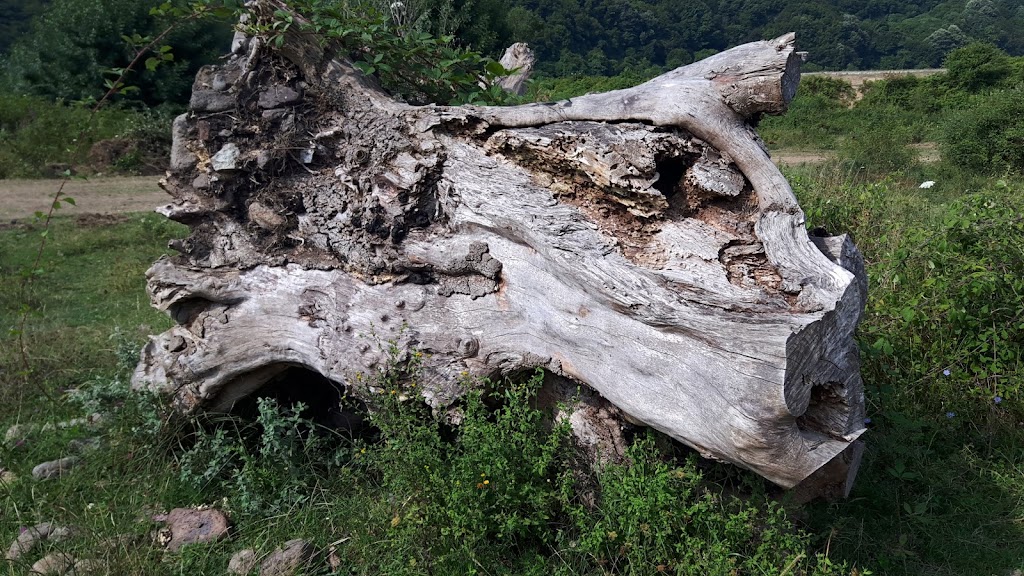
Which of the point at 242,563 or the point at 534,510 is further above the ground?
the point at 534,510

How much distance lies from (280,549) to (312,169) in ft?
6.66

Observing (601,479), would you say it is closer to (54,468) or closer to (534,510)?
(534,510)

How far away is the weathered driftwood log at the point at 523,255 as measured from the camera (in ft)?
8.73

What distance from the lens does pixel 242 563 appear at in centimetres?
310

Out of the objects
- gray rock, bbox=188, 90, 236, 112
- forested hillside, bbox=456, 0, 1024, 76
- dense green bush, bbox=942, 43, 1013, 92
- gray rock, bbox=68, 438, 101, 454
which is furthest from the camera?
forested hillside, bbox=456, 0, 1024, 76

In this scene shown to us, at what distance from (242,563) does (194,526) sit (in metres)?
0.39

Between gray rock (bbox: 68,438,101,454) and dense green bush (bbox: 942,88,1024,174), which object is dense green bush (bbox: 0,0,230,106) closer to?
dense green bush (bbox: 942,88,1024,174)

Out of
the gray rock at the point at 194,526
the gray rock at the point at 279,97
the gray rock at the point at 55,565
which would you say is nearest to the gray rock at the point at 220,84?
the gray rock at the point at 279,97

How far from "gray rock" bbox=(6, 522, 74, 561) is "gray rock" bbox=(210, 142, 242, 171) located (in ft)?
6.36

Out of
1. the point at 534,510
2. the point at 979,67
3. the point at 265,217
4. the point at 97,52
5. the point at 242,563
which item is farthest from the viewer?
the point at 979,67

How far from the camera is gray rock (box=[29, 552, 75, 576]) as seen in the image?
9.73ft

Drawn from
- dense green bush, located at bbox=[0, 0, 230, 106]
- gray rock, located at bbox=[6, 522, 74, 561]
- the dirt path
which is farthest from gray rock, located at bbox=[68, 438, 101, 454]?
dense green bush, located at bbox=[0, 0, 230, 106]

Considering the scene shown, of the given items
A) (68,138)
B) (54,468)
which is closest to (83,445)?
(54,468)

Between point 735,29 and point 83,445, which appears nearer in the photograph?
point 83,445
